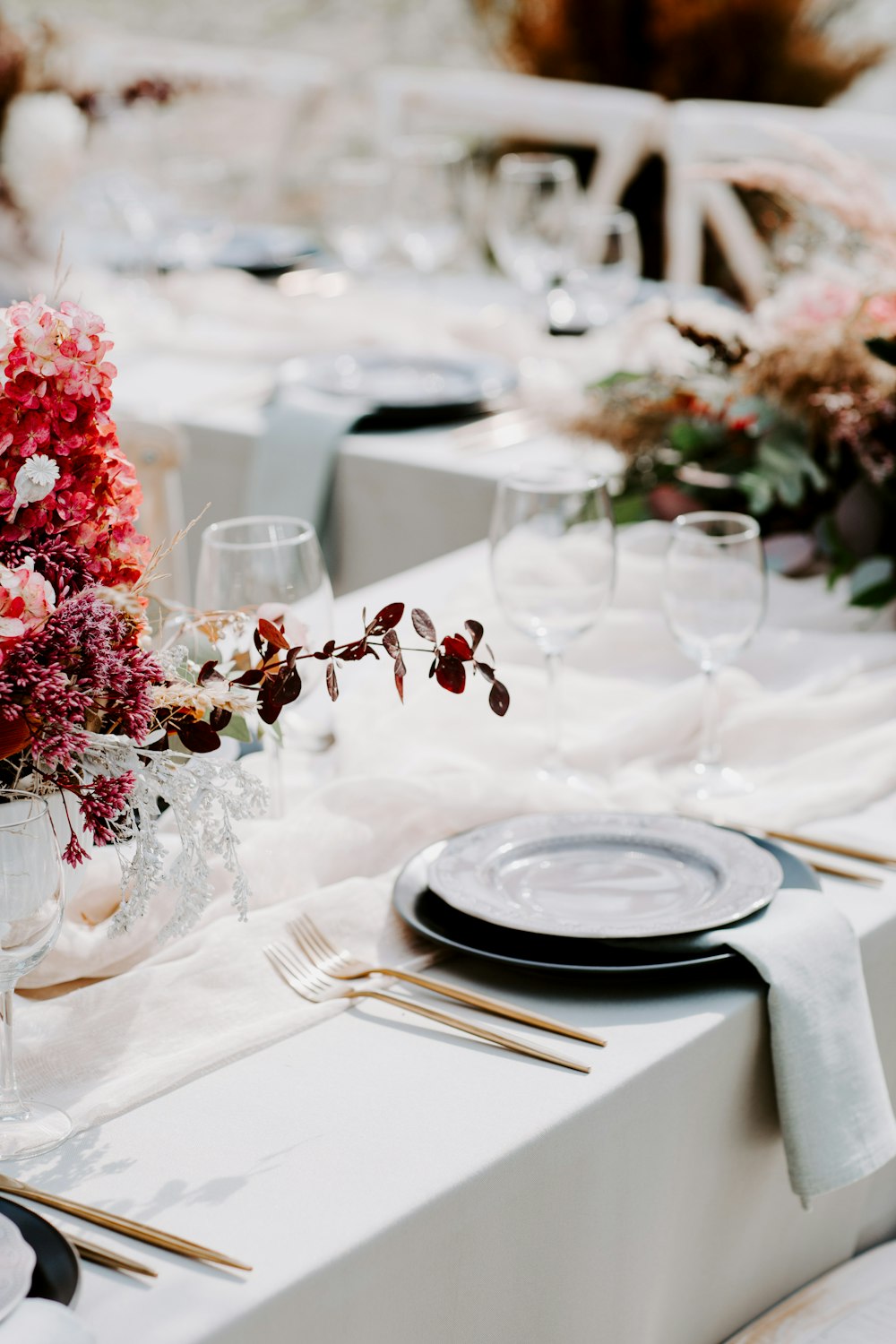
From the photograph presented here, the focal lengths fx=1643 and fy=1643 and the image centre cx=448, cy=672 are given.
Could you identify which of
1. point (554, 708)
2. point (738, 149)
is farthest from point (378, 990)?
point (738, 149)

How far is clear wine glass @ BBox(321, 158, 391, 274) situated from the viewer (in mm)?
Result: 2564

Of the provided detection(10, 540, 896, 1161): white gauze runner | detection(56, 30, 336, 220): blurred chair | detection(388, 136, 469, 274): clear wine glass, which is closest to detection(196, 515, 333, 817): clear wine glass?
detection(10, 540, 896, 1161): white gauze runner

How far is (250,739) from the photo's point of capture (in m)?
0.99

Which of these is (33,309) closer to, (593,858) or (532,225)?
(593,858)

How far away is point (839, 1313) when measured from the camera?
1.11 metres

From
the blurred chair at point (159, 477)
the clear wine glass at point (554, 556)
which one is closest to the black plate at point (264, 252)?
the blurred chair at point (159, 477)

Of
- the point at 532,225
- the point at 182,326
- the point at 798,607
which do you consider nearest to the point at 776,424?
the point at 798,607

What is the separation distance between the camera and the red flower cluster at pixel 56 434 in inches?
30.6

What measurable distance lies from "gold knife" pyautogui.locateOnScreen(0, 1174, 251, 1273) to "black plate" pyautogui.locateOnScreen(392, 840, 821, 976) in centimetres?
29

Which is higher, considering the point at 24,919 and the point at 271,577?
the point at 271,577

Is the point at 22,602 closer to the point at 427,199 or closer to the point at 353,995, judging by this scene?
the point at 353,995

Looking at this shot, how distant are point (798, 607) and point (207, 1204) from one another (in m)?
1.14

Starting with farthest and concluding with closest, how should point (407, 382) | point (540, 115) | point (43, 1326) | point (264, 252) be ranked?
point (540, 115)
point (264, 252)
point (407, 382)
point (43, 1326)

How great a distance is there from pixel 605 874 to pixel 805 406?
0.85 metres
